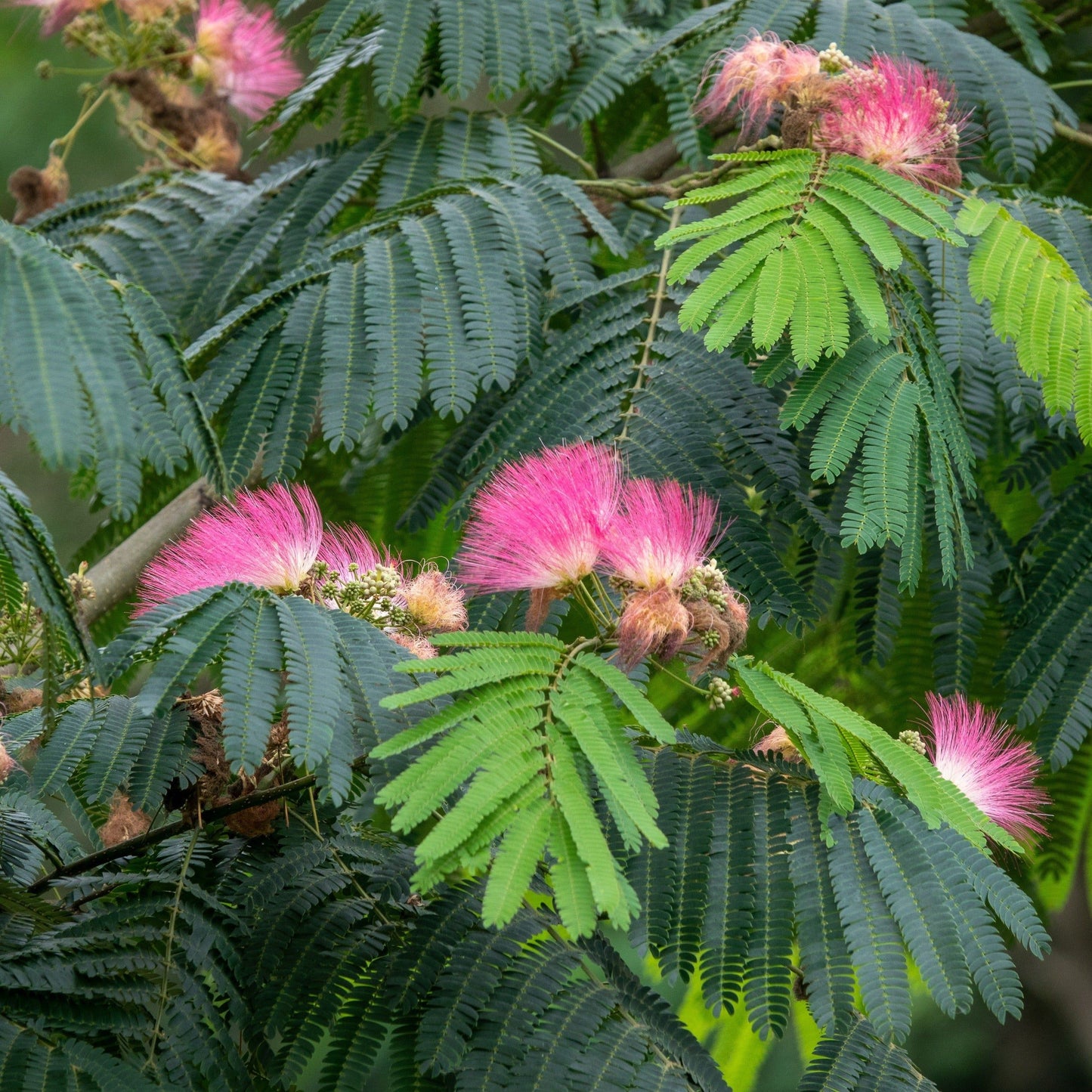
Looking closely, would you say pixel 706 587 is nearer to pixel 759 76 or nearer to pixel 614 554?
pixel 614 554

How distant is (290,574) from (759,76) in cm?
104

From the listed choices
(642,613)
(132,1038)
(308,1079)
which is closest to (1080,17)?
(642,613)

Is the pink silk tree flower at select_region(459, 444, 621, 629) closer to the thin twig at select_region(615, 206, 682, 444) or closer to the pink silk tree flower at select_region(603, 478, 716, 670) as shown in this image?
the pink silk tree flower at select_region(603, 478, 716, 670)

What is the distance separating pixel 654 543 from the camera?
1.31 m

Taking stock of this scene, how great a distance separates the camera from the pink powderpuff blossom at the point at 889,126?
178 centimetres

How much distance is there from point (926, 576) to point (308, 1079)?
11.1ft

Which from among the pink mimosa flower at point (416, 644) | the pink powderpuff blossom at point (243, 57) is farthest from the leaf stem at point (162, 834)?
the pink powderpuff blossom at point (243, 57)

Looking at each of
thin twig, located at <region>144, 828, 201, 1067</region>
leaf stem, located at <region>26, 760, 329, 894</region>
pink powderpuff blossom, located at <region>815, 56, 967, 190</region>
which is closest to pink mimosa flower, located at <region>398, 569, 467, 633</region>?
leaf stem, located at <region>26, 760, 329, 894</region>

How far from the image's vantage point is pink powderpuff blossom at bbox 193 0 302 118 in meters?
3.07

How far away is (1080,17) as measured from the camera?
268cm

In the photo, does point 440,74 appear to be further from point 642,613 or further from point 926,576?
point 642,613

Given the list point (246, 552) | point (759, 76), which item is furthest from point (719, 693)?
point (759, 76)

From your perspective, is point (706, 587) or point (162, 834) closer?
point (706, 587)

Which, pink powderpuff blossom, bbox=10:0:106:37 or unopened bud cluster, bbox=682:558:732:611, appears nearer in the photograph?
unopened bud cluster, bbox=682:558:732:611
